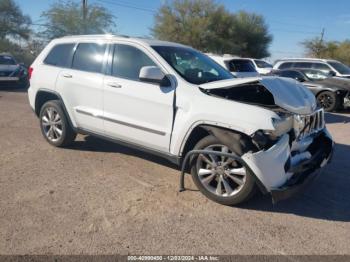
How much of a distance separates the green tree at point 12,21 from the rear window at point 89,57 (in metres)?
35.8

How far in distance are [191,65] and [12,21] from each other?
1495 inches

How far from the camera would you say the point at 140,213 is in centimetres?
396

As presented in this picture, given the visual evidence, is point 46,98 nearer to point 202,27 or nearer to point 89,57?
point 89,57

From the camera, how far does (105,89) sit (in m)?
5.20

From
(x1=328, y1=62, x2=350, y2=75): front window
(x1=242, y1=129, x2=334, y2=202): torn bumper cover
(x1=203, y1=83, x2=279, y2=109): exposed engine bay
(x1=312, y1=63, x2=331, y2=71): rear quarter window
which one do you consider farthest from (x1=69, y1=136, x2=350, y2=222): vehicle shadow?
(x1=328, y1=62, x2=350, y2=75): front window

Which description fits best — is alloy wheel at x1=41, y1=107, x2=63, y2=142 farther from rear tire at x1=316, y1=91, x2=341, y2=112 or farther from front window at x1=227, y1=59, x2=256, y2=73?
rear tire at x1=316, y1=91, x2=341, y2=112

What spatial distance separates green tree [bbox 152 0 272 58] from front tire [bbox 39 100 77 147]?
109 ft

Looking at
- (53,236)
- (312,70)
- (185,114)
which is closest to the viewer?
(53,236)

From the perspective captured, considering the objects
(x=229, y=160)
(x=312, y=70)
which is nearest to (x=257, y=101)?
(x=229, y=160)

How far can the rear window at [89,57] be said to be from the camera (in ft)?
17.9

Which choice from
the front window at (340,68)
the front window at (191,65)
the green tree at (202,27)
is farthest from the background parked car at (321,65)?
the green tree at (202,27)

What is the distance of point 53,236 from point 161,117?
74.6 inches

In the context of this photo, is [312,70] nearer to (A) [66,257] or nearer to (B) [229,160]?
(B) [229,160]

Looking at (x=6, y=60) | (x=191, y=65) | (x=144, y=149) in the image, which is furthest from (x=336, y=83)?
(x=6, y=60)
